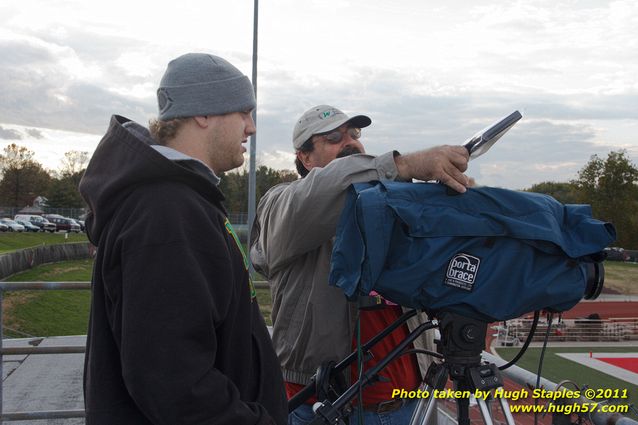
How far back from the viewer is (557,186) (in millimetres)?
67500

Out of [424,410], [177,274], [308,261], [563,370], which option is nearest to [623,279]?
[563,370]

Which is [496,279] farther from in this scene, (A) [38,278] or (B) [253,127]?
(A) [38,278]

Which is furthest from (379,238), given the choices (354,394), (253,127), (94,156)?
(94,156)

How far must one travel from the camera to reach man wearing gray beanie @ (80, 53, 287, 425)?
4.61ft

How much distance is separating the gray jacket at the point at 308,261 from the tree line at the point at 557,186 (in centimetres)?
4947

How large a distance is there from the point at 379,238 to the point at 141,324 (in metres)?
0.72

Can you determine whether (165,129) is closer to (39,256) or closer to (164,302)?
(164,302)

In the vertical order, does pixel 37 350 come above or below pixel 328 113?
below

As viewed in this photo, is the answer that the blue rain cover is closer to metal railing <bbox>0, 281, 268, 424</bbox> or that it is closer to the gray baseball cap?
the gray baseball cap

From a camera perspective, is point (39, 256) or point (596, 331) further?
point (39, 256)

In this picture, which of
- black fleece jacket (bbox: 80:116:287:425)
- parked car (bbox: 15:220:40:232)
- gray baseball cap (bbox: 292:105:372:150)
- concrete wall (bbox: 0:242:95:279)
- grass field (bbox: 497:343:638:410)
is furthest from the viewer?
parked car (bbox: 15:220:40:232)

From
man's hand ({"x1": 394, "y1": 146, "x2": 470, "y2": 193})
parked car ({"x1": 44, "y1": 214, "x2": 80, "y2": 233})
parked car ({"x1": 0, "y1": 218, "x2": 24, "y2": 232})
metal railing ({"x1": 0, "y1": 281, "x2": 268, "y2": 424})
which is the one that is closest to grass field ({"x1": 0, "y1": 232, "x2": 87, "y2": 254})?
parked car ({"x1": 0, "y1": 218, "x2": 24, "y2": 232})

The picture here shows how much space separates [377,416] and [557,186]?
7045 cm

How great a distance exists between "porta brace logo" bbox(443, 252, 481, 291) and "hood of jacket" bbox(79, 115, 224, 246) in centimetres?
70
